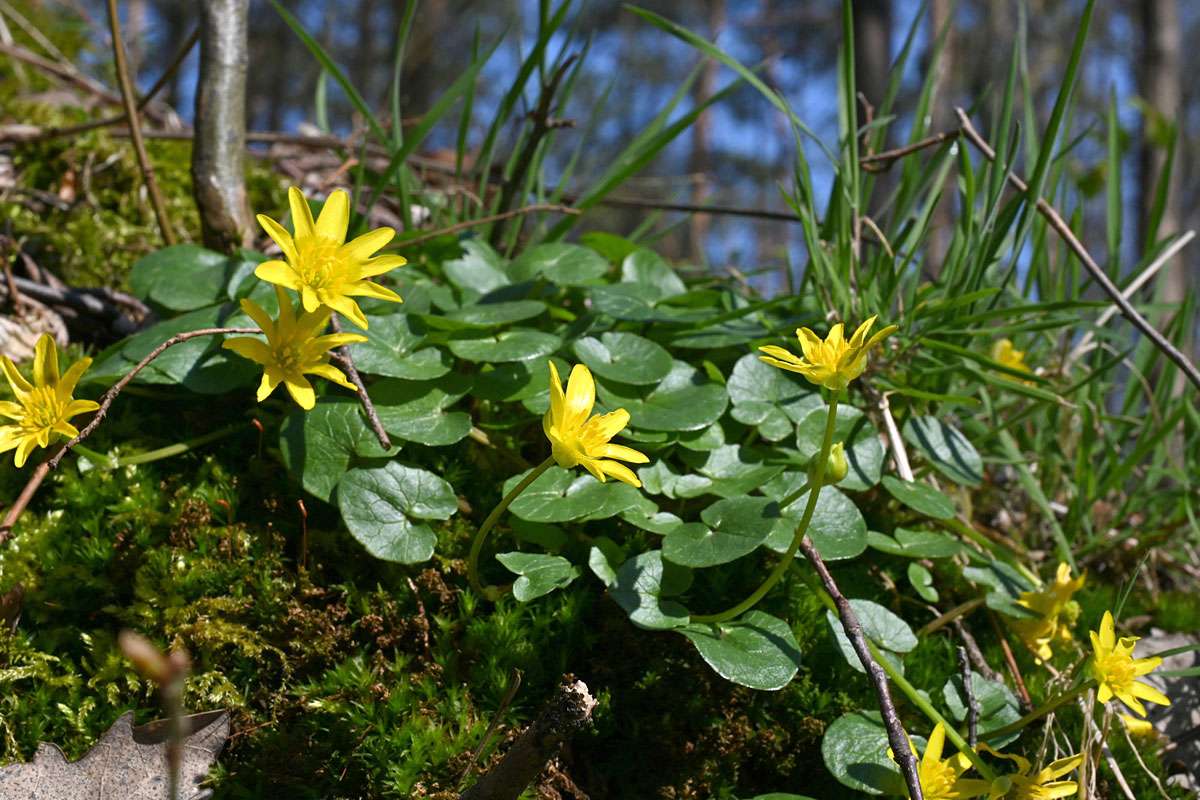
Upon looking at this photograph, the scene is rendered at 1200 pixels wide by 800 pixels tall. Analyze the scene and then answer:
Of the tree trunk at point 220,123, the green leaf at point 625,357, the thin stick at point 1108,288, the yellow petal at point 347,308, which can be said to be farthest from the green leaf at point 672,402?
the tree trunk at point 220,123

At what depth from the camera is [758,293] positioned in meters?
2.14

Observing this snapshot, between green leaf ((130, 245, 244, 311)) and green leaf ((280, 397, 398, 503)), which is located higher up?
green leaf ((130, 245, 244, 311))

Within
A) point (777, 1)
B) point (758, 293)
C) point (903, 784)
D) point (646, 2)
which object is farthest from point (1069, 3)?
point (903, 784)

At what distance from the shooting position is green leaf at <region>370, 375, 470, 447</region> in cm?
139

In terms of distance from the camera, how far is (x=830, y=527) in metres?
1.40

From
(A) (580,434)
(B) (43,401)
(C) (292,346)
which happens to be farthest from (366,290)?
(B) (43,401)

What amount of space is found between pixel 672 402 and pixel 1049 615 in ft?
2.40

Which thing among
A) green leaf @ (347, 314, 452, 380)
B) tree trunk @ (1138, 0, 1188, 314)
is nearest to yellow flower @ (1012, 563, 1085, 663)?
green leaf @ (347, 314, 452, 380)

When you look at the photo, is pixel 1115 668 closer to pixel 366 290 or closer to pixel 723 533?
pixel 723 533

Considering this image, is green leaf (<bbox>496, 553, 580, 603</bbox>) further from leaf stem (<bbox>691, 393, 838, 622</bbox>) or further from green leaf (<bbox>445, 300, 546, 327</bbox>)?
green leaf (<bbox>445, 300, 546, 327</bbox>)

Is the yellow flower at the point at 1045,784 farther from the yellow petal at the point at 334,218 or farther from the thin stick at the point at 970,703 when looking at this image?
the yellow petal at the point at 334,218

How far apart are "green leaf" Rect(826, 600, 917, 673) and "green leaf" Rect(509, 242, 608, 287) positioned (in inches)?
31.5

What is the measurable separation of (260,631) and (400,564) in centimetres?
22

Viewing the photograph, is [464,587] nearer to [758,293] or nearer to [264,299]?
[264,299]
